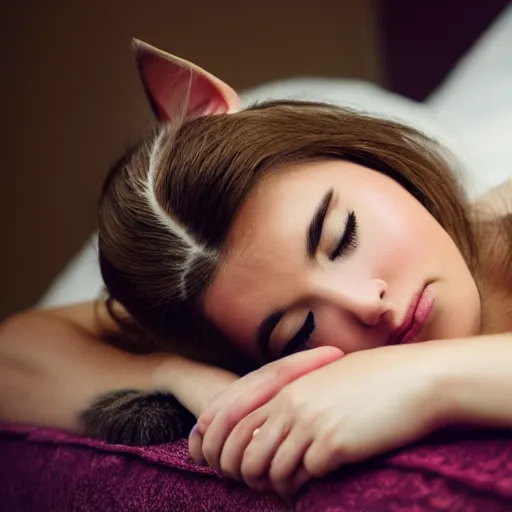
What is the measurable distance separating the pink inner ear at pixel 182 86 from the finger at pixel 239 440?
473mm

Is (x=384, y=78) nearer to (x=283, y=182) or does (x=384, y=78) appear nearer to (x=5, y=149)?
(x=5, y=149)

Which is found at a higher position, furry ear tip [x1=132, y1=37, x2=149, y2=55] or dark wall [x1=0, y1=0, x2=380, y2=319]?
furry ear tip [x1=132, y1=37, x2=149, y2=55]

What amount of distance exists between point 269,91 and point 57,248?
0.70 metres

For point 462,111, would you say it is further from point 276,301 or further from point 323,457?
point 323,457

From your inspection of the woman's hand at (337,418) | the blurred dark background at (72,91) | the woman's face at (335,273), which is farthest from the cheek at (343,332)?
the blurred dark background at (72,91)

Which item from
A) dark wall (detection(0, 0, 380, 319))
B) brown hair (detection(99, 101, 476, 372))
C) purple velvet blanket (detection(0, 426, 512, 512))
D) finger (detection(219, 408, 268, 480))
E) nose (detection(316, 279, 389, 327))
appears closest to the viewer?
purple velvet blanket (detection(0, 426, 512, 512))

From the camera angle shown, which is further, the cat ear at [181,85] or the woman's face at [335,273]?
the cat ear at [181,85]

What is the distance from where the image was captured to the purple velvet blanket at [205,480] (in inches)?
20.3

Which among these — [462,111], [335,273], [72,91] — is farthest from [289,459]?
[72,91]

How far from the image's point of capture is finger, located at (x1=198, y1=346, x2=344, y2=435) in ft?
2.16

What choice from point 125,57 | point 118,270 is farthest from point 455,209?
point 125,57

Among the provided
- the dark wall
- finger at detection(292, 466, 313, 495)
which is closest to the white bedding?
the dark wall

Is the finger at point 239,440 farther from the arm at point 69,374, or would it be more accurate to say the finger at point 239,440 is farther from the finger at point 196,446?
the arm at point 69,374

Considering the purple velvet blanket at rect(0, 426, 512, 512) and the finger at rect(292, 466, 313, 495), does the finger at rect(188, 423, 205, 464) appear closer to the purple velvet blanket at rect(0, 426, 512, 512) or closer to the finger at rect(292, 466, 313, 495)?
the purple velvet blanket at rect(0, 426, 512, 512)
